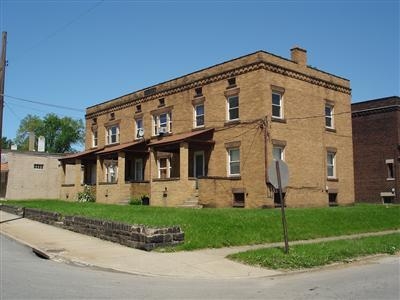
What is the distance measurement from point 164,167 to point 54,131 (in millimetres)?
64862

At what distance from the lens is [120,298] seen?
25.8 ft

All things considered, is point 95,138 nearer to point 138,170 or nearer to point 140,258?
point 138,170

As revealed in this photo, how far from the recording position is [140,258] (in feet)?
41.4

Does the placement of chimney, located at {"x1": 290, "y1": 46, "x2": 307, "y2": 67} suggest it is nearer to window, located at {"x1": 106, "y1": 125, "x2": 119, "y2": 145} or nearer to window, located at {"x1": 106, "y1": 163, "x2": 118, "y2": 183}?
window, located at {"x1": 106, "y1": 125, "x2": 119, "y2": 145}

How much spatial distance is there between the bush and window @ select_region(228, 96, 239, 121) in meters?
13.8

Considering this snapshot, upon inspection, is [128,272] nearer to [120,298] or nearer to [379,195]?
[120,298]

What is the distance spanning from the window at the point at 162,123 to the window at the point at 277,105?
26.2 feet

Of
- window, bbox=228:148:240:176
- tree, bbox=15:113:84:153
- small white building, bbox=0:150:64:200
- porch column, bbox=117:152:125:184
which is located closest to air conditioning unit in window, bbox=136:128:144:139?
porch column, bbox=117:152:125:184

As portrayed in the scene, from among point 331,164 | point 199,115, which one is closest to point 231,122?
point 199,115

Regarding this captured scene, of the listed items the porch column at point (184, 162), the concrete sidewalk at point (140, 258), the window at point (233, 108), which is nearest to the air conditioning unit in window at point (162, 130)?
the porch column at point (184, 162)

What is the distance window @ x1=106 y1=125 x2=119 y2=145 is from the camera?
123 feet

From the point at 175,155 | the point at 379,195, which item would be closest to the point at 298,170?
the point at 175,155

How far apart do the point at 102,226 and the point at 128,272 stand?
548cm

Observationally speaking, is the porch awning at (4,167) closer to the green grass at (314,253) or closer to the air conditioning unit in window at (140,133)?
the air conditioning unit in window at (140,133)
